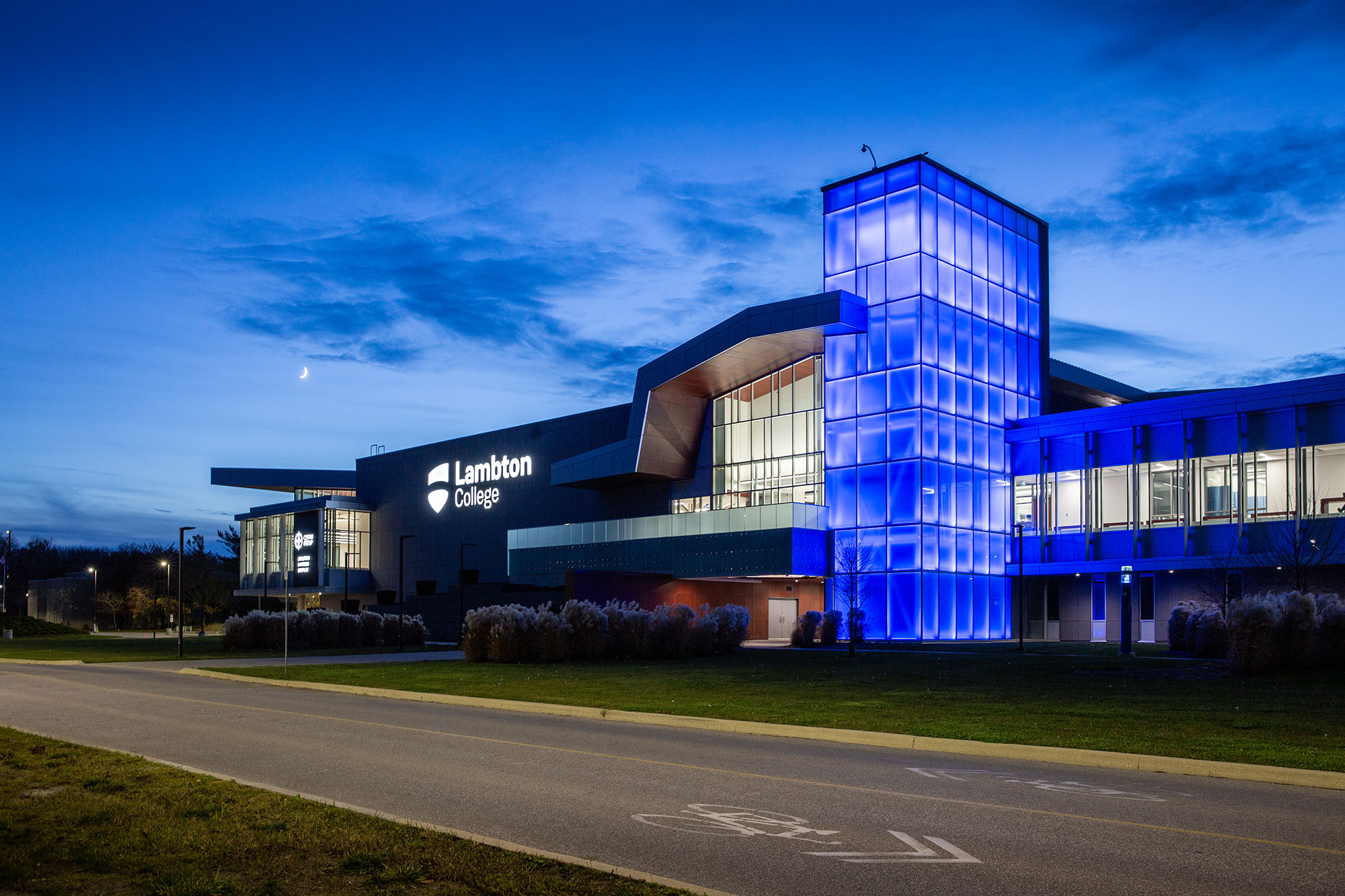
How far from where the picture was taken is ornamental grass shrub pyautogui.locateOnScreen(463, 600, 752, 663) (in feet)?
107

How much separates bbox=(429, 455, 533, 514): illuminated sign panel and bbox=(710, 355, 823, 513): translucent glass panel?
1497cm

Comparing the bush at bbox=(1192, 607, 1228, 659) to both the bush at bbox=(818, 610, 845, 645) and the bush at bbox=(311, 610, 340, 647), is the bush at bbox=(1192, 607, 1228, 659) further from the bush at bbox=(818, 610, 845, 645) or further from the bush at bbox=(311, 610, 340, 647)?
the bush at bbox=(311, 610, 340, 647)

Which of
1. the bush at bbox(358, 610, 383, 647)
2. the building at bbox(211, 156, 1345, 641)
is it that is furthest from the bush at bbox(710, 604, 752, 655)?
the bush at bbox(358, 610, 383, 647)

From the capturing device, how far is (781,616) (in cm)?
5716

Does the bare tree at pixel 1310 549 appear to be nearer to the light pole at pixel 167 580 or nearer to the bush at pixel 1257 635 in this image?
the bush at pixel 1257 635

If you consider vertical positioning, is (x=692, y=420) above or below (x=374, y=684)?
above

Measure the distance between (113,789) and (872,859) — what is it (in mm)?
6882

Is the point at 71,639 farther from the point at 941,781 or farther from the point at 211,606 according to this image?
the point at 941,781

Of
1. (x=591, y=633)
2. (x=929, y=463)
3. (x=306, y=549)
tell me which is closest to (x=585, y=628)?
(x=591, y=633)

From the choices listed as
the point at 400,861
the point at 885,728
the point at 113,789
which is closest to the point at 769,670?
the point at 885,728

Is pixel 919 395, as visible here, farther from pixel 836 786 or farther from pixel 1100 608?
pixel 836 786

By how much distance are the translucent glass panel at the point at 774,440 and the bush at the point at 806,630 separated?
6.44 meters

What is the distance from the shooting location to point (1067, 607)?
49.2m

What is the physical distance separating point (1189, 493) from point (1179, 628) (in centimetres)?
1435
